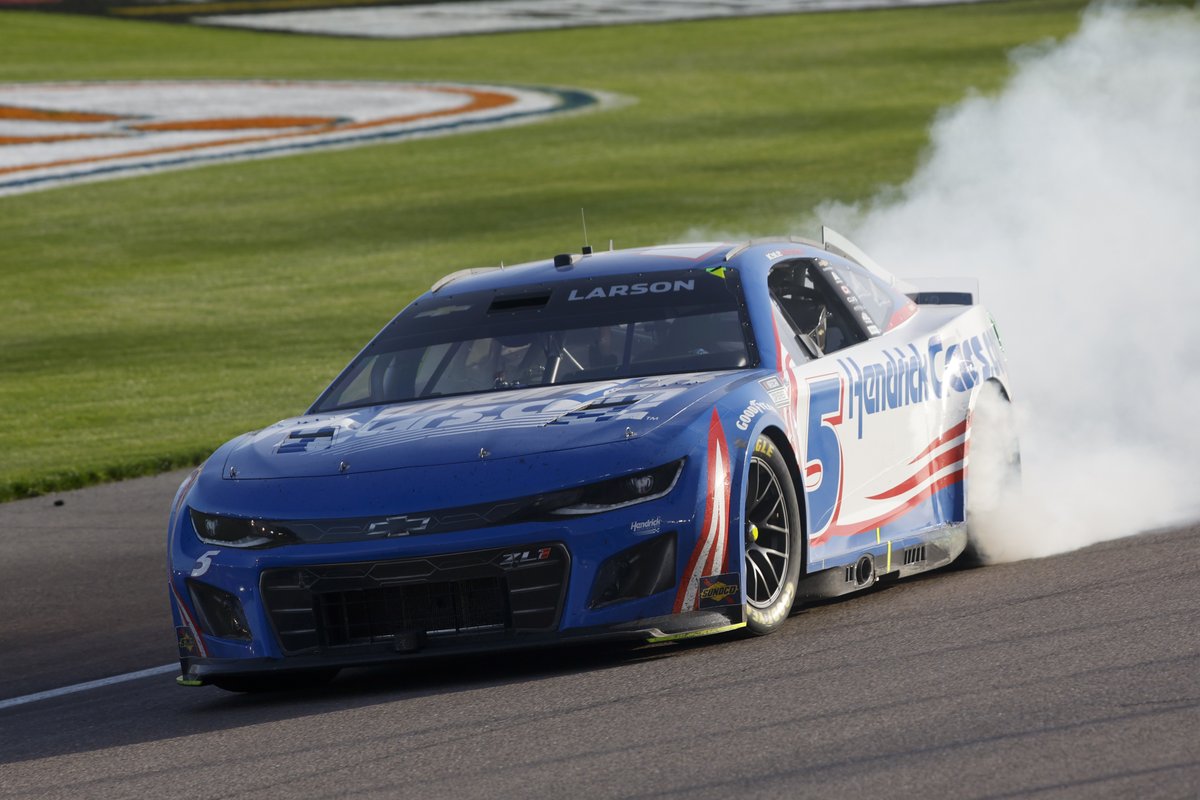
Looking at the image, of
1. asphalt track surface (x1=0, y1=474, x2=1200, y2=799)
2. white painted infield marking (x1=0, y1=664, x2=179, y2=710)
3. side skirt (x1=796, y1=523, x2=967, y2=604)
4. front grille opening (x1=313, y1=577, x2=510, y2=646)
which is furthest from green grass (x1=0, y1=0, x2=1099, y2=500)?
front grille opening (x1=313, y1=577, x2=510, y2=646)

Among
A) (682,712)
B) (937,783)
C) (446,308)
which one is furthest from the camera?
(446,308)

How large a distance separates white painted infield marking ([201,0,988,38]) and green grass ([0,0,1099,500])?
1.76 meters

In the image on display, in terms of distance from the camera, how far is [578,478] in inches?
239

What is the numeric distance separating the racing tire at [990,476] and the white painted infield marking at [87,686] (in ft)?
10.2

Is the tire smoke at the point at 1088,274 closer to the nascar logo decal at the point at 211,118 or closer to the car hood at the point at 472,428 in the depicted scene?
the car hood at the point at 472,428

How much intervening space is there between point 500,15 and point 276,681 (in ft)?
160

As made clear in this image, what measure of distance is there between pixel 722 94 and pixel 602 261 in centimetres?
3197

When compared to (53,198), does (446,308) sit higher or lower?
higher

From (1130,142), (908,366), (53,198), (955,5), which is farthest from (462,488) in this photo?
(955,5)

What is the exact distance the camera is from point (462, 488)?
6.10 m

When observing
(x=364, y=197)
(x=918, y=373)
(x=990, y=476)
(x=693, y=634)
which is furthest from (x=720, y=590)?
(x=364, y=197)

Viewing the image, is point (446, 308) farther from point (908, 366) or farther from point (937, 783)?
point (937, 783)

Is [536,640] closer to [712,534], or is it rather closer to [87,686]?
[712,534]

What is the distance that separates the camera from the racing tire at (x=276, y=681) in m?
6.50
